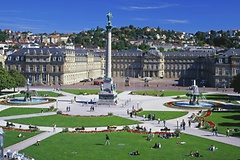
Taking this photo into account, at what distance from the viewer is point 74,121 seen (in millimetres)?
53312

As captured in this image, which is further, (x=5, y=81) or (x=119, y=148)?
(x=5, y=81)

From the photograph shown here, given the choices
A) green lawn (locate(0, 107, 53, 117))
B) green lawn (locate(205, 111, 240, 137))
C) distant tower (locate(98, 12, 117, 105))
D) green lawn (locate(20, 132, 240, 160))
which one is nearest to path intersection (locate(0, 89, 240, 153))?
green lawn (locate(20, 132, 240, 160))

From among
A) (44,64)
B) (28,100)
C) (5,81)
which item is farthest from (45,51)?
(28,100)

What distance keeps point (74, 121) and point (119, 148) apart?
1795 centimetres

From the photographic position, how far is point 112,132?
4509cm

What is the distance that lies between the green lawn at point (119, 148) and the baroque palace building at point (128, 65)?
254 feet

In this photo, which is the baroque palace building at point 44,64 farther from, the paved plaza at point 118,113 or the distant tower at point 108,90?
the distant tower at point 108,90

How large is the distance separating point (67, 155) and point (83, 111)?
30.7m

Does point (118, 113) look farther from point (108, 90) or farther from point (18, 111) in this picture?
point (18, 111)

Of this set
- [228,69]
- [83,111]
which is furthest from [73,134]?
[228,69]

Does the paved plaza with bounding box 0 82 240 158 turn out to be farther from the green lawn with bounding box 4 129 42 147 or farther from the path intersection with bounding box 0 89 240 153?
the green lawn with bounding box 4 129 42 147

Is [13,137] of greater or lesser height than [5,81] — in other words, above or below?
below

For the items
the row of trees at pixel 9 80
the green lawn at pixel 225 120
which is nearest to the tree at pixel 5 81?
the row of trees at pixel 9 80

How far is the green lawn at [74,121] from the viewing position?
50.9 metres
